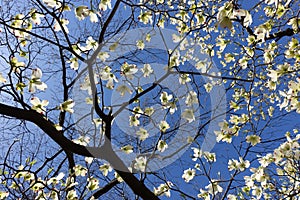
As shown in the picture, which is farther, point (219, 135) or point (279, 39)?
point (279, 39)

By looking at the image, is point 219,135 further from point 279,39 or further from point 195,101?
point 279,39

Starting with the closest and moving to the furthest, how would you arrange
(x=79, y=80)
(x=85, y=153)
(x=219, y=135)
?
(x=85, y=153) → (x=219, y=135) → (x=79, y=80)

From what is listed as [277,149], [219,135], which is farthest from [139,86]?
[277,149]

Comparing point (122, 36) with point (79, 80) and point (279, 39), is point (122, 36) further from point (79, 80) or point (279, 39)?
point (279, 39)

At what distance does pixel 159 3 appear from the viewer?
3.16 metres

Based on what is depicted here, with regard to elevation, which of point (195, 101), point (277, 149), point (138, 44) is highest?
point (138, 44)

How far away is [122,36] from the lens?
274 cm

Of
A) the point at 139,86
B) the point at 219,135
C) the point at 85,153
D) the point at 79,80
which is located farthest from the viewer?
the point at 79,80

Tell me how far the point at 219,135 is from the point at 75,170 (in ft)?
4.20

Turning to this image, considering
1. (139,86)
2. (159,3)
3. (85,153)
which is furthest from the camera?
(159,3)

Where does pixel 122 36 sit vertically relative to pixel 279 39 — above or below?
above

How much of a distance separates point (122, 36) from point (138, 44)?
0.19 metres

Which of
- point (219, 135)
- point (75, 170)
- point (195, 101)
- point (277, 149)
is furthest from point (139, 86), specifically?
point (277, 149)

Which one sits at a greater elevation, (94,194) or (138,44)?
(138,44)
